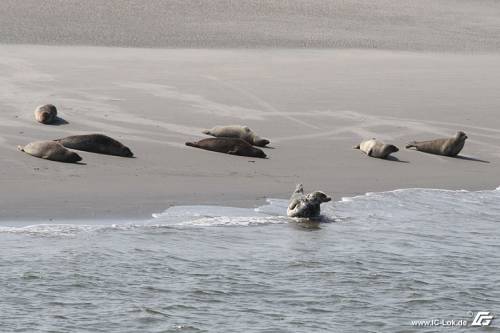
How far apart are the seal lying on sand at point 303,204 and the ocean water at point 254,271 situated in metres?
0.10

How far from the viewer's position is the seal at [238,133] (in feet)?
42.2

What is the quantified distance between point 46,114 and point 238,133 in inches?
81.6

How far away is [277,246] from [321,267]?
1.80 feet

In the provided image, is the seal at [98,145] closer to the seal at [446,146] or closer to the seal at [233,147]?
the seal at [233,147]

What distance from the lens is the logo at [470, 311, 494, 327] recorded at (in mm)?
8494

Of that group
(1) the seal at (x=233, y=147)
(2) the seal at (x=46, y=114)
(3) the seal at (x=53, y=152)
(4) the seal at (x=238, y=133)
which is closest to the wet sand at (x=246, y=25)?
(2) the seal at (x=46, y=114)

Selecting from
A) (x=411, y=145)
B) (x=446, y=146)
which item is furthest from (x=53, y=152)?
(x=446, y=146)

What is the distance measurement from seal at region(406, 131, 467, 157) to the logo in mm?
4512

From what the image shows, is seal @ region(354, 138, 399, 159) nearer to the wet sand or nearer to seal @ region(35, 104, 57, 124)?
seal @ region(35, 104, 57, 124)

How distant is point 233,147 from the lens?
12.4 metres

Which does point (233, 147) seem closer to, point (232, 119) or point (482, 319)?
point (232, 119)

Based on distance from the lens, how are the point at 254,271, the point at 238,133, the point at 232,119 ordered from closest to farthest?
the point at 254,271 < the point at 238,133 < the point at 232,119

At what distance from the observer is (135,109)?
554 inches

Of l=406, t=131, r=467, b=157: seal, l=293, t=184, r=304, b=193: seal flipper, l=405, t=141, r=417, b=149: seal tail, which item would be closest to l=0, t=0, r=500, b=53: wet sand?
l=405, t=141, r=417, b=149: seal tail
